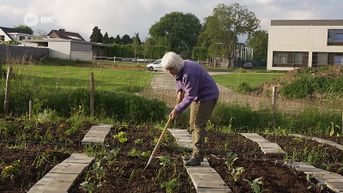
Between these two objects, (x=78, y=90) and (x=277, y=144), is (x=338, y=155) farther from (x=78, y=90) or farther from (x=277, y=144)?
A: (x=78, y=90)

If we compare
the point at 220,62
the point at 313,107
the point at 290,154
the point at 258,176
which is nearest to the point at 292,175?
the point at 258,176

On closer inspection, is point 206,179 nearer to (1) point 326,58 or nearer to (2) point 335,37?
(1) point 326,58

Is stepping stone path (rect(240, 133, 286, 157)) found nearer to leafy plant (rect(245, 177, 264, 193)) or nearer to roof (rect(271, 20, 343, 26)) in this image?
leafy plant (rect(245, 177, 264, 193))

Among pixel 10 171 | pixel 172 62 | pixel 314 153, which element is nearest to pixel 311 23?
pixel 314 153

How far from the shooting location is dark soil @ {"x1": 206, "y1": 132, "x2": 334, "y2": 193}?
531 cm

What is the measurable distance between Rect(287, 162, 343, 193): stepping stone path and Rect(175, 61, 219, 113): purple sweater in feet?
5.16

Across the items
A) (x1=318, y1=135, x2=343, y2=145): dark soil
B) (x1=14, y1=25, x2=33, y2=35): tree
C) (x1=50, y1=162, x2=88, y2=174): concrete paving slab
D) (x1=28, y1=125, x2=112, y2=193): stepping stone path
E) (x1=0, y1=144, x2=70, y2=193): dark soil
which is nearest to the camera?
(x1=28, y1=125, x2=112, y2=193): stepping stone path

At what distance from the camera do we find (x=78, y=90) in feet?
37.6

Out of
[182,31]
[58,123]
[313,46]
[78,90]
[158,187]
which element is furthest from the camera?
[182,31]

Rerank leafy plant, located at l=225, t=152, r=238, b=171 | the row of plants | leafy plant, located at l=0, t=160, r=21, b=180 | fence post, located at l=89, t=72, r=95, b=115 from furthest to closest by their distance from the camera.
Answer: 1. the row of plants
2. fence post, located at l=89, t=72, r=95, b=115
3. leafy plant, located at l=225, t=152, r=238, b=171
4. leafy plant, located at l=0, t=160, r=21, b=180

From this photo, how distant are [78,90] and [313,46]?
5008cm

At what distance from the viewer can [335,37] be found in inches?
2279

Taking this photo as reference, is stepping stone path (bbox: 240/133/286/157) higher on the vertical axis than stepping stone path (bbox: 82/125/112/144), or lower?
lower

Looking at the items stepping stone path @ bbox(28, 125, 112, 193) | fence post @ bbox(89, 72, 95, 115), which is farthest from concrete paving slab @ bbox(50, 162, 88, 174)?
fence post @ bbox(89, 72, 95, 115)
